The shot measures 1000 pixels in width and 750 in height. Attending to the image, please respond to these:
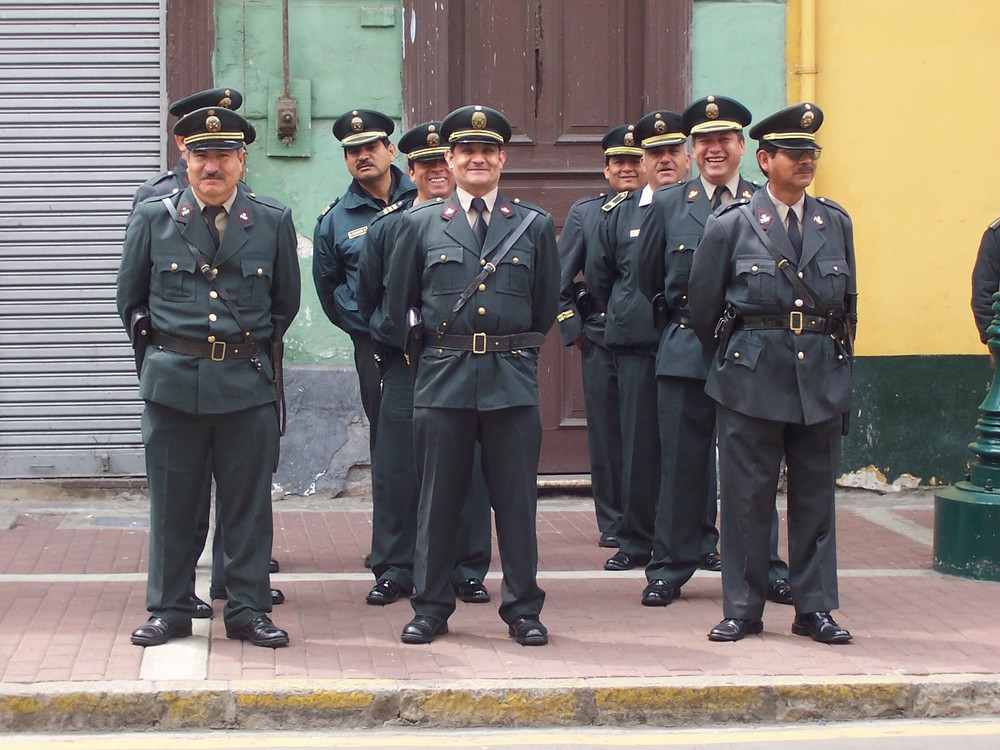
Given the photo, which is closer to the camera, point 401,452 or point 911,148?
point 401,452

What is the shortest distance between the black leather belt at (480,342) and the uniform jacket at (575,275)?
86.4 inches

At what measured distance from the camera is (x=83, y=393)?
399 inches

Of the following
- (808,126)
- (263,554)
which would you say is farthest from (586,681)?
(808,126)

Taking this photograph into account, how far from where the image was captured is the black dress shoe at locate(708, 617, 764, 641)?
21.3ft

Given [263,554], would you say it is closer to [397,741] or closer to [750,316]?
[397,741]

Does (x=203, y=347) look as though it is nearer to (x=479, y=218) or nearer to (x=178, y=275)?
(x=178, y=275)

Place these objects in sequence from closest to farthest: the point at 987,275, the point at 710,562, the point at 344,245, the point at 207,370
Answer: the point at 207,370 → the point at 344,245 → the point at 710,562 → the point at 987,275

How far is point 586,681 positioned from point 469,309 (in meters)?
1.58

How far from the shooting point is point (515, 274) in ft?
21.1

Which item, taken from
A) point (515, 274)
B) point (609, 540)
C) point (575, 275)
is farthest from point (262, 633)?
point (575, 275)

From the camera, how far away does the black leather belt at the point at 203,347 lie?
6.25 meters

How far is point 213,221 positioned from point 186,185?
1.00m

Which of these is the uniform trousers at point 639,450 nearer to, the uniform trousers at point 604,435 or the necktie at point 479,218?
the uniform trousers at point 604,435

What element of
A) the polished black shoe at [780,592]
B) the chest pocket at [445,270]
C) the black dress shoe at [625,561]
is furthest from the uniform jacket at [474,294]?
the black dress shoe at [625,561]
